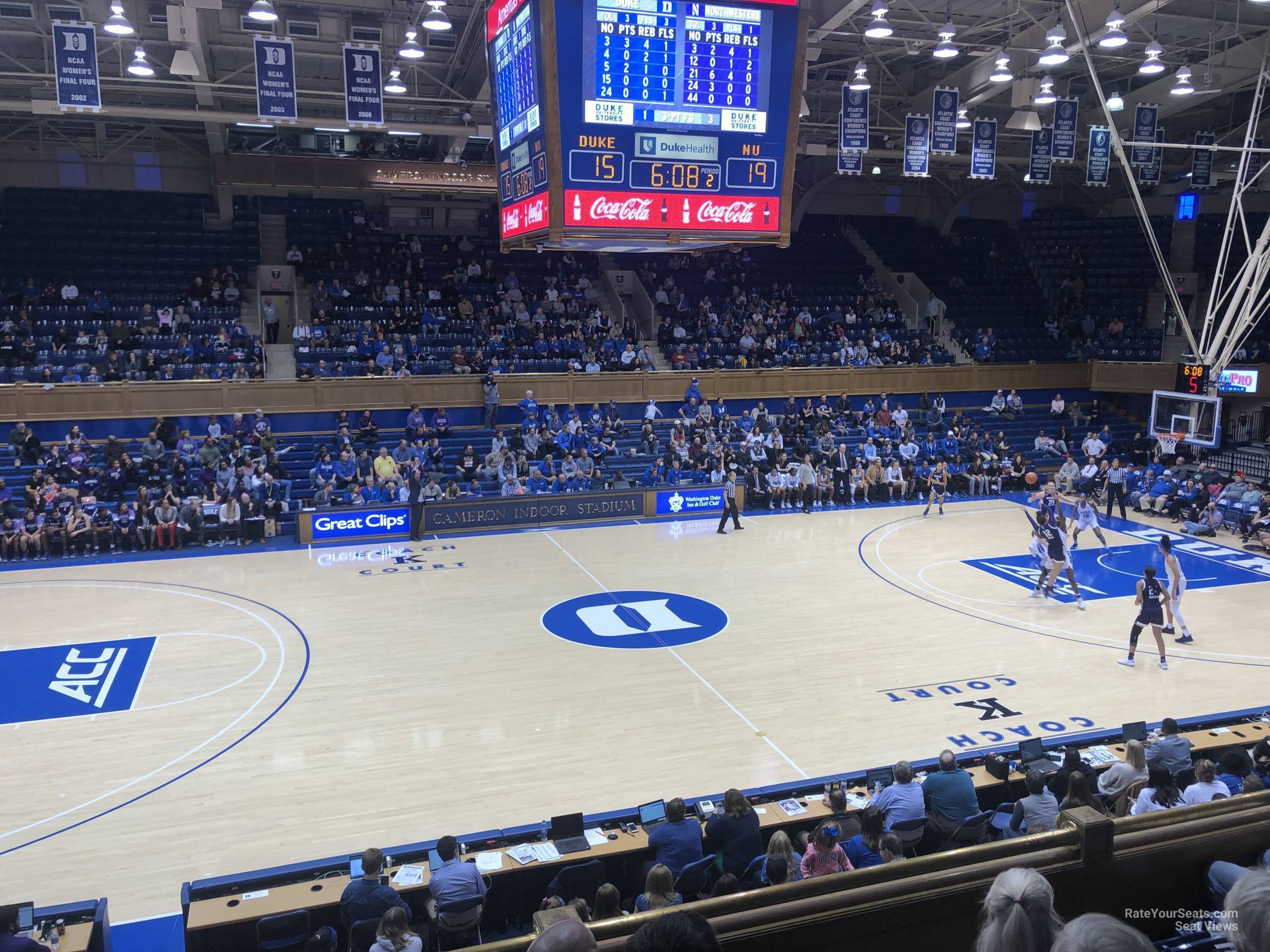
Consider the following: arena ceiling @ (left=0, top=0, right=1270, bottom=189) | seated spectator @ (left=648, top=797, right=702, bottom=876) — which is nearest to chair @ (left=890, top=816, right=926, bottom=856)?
seated spectator @ (left=648, top=797, right=702, bottom=876)

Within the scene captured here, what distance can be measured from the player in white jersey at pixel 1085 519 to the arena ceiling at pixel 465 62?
29.7 feet

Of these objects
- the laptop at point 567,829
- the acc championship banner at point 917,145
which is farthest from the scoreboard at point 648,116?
the laptop at point 567,829

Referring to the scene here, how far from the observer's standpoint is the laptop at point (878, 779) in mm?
8406

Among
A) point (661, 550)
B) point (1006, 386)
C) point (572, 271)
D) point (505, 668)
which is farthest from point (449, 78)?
point (1006, 386)

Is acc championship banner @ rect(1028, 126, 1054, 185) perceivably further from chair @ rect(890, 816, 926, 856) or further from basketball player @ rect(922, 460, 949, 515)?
chair @ rect(890, 816, 926, 856)

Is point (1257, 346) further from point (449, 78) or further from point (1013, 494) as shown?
point (449, 78)

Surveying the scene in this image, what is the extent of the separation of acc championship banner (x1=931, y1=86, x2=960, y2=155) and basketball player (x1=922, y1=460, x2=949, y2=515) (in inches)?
309

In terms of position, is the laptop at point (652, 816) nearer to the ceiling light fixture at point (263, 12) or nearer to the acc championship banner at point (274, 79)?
the ceiling light fixture at point (263, 12)

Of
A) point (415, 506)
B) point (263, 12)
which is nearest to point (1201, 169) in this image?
point (415, 506)

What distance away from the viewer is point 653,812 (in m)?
7.68

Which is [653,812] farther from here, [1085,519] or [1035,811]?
[1085,519]

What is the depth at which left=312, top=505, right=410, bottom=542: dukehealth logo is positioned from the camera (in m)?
20.8

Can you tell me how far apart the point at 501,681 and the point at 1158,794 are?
783cm

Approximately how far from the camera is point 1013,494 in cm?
2661
